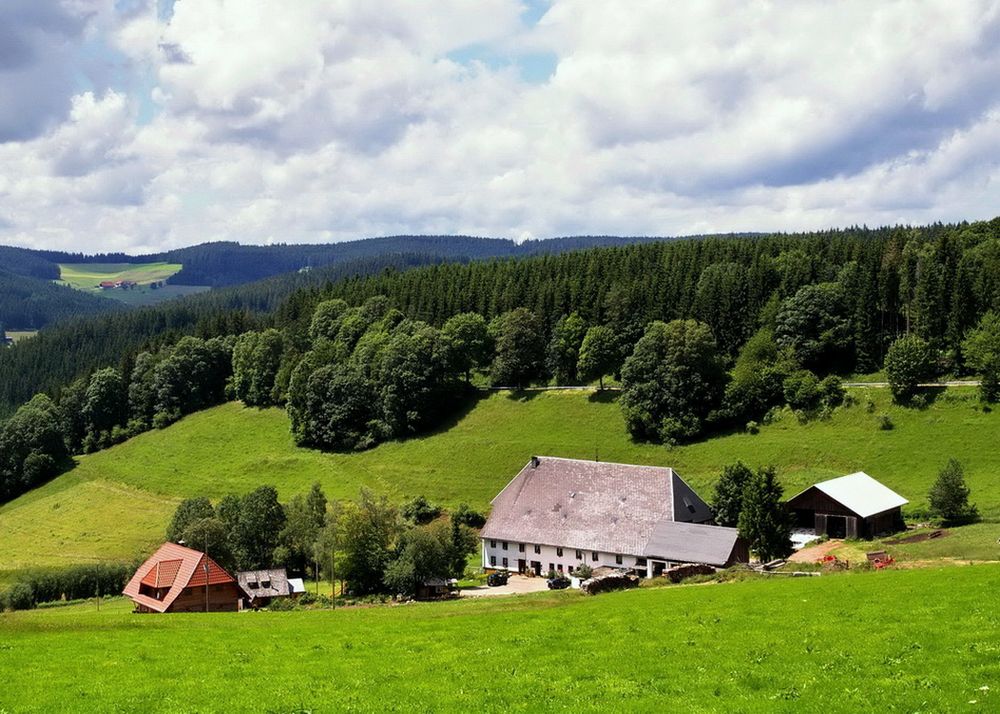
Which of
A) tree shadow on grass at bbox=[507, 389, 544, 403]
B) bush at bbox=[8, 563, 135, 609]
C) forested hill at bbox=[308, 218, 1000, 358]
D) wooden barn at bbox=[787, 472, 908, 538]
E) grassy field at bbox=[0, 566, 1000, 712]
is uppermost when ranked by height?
forested hill at bbox=[308, 218, 1000, 358]

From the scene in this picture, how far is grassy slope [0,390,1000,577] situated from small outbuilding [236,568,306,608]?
27571 mm

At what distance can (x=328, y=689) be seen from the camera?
23500 millimetres

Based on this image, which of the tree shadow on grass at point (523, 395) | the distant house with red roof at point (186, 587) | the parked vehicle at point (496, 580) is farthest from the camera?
the tree shadow on grass at point (523, 395)

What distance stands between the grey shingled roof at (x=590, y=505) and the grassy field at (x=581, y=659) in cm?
3837

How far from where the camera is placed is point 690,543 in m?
68.7

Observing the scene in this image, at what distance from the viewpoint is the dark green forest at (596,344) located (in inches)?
4129

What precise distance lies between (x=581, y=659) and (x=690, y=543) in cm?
4525

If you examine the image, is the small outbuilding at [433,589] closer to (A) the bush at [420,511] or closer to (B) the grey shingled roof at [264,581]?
(B) the grey shingled roof at [264,581]

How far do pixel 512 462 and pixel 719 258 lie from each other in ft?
186

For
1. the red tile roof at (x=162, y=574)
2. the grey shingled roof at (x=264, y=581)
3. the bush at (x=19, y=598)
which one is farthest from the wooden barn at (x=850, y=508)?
the bush at (x=19, y=598)

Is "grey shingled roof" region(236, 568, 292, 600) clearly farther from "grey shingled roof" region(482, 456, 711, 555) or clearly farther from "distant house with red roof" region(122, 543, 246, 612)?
"grey shingled roof" region(482, 456, 711, 555)

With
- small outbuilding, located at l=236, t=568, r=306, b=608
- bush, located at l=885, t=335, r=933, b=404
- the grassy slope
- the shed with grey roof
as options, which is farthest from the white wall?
bush, located at l=885, t=335, r=933, b=404

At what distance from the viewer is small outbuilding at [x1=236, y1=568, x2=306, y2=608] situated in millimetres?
66238

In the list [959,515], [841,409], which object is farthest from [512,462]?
[959,515]
